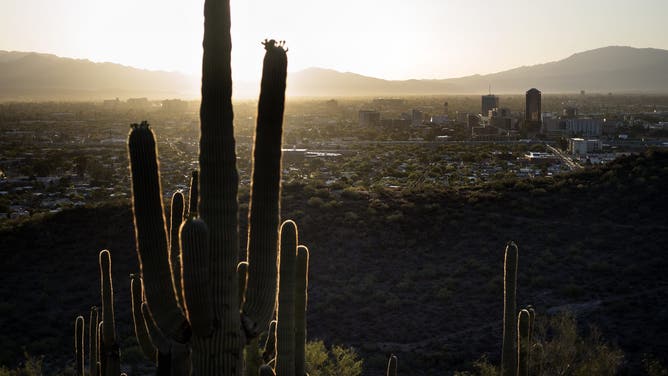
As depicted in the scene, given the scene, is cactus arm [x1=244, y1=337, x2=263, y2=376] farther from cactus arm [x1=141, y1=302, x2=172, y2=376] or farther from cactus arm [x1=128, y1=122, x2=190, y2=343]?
cactus arm [x1=128, y1=122, x2=190, y2=343]

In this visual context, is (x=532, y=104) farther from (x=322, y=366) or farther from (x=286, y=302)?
(x=286, y=302)

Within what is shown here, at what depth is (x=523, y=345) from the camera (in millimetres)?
12086

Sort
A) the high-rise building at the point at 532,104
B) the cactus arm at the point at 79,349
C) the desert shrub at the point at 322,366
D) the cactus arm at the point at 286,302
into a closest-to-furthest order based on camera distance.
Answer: the cactus arm at the point at 286,302
the cactus arm at the point at 79,349
the desert shrub at the point at 322,366
the high-rise building at the point at 532,104

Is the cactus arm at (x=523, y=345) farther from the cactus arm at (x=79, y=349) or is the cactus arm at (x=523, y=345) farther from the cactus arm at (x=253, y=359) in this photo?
the cactus arm at (x=79, y=349)

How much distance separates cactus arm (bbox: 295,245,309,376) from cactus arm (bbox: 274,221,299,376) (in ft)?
2.41

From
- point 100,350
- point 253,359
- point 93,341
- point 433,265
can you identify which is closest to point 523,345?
point 253,359

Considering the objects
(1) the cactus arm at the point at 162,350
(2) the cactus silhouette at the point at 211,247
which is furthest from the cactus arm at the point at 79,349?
(2) the cactus silhouette at the point at 211,247

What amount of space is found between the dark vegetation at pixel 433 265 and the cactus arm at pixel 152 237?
10827 mm

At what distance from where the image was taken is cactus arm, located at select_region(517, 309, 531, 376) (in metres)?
12.0

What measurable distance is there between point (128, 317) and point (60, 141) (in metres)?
79.3

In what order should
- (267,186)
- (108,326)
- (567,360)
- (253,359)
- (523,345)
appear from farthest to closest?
(567,360) → (523,345) → (253,359) → (108,326) → (267,186)

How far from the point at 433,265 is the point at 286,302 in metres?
17.4

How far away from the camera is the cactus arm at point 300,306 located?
29.7 ft

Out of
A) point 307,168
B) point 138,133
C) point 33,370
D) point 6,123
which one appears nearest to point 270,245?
point 138,133
